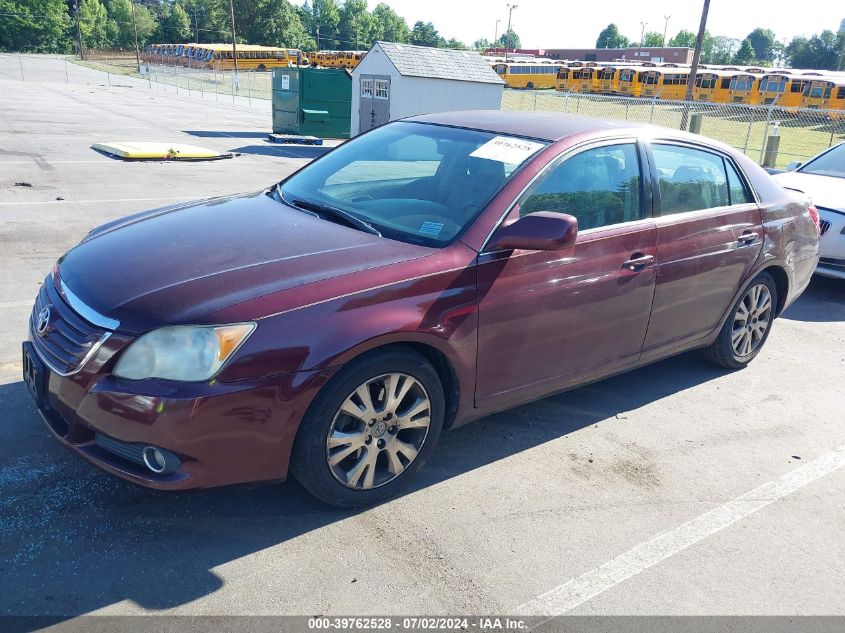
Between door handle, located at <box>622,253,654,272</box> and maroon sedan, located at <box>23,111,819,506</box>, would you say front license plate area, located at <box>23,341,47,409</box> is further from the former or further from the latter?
door handle, located at <box>622,253,654,272</box>

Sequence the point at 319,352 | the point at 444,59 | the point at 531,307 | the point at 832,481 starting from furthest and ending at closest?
1. the point at 444,59
2. the point at 832,481
3. the point at 531,307
4. the point at 319,352

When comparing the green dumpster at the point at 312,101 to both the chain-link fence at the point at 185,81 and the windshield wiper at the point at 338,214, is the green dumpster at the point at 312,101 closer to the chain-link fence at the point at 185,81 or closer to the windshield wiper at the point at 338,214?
the chain-link fence at the point at 185,81

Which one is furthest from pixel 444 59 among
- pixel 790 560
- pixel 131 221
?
pixel 790 560

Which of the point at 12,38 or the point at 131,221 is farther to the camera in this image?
the point at 12,38

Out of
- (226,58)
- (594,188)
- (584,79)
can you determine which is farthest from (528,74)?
(594,188)

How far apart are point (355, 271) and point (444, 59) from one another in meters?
18.8

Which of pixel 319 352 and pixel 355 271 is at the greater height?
pixel 355 271

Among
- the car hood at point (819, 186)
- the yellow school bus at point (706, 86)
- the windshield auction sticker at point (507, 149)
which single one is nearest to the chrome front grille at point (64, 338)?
the windshield auction sticker at point (507, 149)

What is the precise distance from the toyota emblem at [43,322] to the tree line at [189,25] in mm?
84706

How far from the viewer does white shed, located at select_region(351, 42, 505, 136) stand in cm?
1933

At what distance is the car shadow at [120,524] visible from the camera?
8.68 feet

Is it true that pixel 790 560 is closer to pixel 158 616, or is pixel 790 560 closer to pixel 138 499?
pixel 158 616

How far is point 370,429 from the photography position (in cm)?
315

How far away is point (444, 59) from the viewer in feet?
67.2
